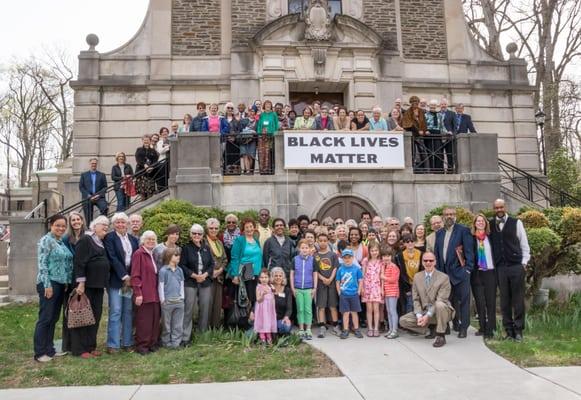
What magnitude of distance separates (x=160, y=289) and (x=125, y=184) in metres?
5.18

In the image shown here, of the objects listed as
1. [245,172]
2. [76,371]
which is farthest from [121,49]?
[76,371]

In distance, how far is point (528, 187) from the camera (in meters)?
13.9

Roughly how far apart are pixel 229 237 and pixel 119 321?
2223 millimetres

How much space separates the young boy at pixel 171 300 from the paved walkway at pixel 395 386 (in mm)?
1662

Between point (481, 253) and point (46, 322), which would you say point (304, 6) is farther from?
point (46, 322)

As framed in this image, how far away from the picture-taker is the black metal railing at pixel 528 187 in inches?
523

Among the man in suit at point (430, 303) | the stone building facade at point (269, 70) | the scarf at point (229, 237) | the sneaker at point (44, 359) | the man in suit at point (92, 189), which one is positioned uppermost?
Result: the stone building facade at point (269, 70)

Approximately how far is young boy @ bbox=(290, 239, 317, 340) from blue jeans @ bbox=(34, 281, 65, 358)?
3210 mm

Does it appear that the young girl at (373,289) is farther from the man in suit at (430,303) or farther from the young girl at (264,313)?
the young girl at (264,313)

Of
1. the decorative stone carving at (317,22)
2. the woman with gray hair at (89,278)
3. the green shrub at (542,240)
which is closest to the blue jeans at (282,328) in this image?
the woman with gray hair at (89,278)

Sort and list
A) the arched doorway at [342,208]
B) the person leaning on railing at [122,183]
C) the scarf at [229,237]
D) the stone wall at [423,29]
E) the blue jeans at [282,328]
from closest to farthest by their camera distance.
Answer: the blue jeans at [282,328], the scarf at [229,237], the person leaning on railing at [122,183], the arched doorway at [342,208], the stone wall at [423,29]

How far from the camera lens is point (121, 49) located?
15.8 metres

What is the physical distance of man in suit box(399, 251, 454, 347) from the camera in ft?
22.9

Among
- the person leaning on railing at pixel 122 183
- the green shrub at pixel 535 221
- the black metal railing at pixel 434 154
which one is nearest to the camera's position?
the green shrub at pixel 535 221
